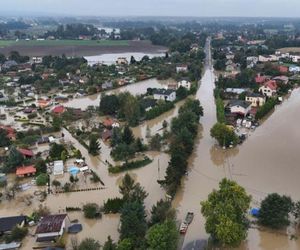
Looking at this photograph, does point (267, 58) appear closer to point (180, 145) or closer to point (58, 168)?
point (180, 145)

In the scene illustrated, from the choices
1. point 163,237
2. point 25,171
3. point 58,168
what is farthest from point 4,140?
point 163,237

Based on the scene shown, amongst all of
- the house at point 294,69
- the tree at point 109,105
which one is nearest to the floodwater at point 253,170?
the tree at point 109,105

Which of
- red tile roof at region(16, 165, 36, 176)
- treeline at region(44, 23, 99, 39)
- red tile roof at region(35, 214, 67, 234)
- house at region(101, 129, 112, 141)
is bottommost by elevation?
red tile roof at region(16, 165, 36, 176)

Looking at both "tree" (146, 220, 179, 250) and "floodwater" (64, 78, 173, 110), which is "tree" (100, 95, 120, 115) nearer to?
"floodwater" (64, 78, 173, 110)

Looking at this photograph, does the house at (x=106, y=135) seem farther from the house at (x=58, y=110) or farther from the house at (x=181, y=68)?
the house at (x=181, y=68)

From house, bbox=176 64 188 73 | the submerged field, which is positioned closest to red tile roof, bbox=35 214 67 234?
house, bbox=176 64 188 73

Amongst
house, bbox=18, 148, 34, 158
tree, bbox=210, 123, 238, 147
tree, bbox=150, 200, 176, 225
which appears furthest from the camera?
tree, bbox=210, 123, 238, 147

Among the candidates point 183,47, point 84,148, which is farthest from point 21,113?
point 183,47
